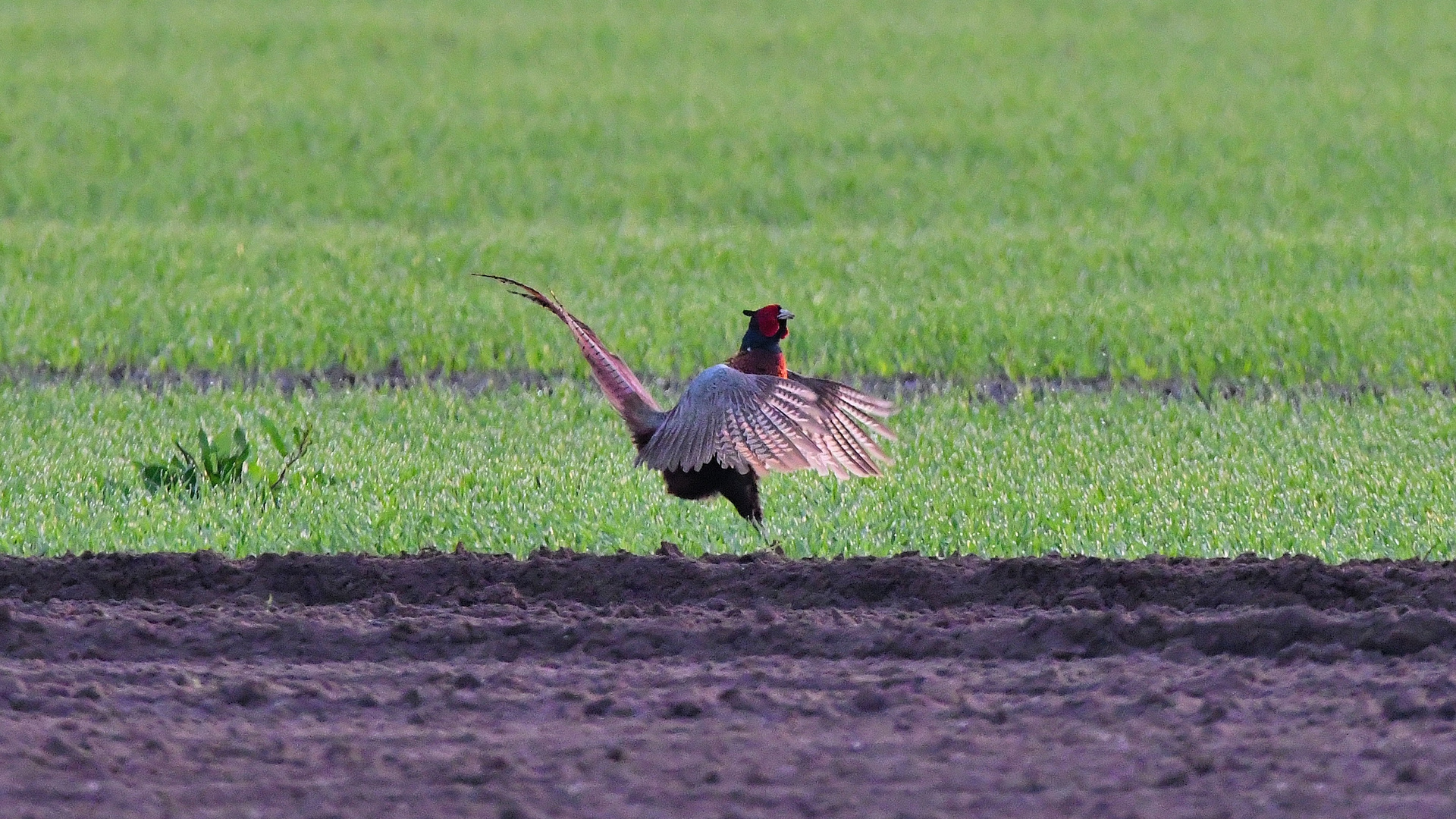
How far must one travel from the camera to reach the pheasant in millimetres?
6852

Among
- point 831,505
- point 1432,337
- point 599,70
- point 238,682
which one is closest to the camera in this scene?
point 238,682

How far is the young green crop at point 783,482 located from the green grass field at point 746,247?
0.04 metres

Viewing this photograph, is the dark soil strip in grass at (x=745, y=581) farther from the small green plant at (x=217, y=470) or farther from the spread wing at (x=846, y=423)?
the small green plant at (x=217, y=470)

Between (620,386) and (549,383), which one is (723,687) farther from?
(549,383)

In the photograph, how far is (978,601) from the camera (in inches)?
243

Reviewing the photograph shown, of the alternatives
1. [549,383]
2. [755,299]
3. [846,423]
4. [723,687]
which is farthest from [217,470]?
[755,299]

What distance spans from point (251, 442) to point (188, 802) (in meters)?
4.50

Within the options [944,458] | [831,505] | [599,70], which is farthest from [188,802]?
[599,70]

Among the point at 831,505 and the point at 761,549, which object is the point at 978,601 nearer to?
the point at 761,549

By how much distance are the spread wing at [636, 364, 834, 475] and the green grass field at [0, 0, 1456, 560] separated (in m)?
0.46

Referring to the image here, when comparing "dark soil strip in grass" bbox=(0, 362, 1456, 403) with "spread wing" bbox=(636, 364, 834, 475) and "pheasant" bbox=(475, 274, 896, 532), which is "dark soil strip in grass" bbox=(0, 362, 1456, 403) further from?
"spread wing" bbox=(636, 364, 834, 475)

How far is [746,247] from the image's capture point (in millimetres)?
15992

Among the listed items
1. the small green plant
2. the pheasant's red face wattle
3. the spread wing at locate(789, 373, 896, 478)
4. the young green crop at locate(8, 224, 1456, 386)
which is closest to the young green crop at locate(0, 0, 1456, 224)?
the young green crop at locate(8, 224, 1456, 386)

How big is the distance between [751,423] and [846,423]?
480 millimetres
